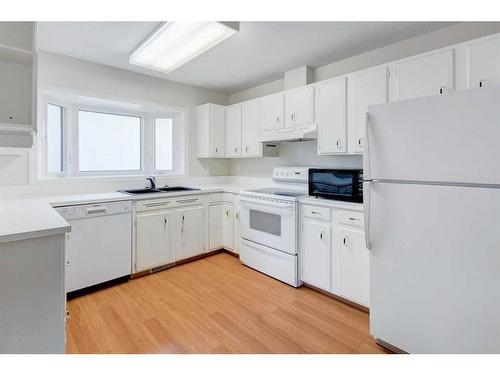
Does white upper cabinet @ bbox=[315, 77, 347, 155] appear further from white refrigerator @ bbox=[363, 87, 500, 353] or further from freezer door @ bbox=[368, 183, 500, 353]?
freezer door @ bbox=[368, 183, 500, 353]

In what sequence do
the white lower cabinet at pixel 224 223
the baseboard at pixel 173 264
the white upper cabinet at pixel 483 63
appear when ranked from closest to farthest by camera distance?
the white upper cabinet at pixel 483 63
the baseboard at pixel 173 264
the white lower cabinet at pixel 224 223

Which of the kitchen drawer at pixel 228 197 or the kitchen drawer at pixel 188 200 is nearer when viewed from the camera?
the kitchen drawer at pixel 188 200

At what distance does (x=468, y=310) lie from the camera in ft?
4.59

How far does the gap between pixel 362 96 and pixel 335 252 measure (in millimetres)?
1443

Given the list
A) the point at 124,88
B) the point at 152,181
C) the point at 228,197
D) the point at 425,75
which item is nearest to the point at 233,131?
the point at 228,197

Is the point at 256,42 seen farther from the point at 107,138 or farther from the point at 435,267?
the point at 435,267

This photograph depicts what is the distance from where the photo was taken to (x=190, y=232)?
10.9 feet

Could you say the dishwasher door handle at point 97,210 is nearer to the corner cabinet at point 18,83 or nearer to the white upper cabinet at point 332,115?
the corner cabinet at point 18,83

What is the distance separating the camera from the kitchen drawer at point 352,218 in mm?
2178

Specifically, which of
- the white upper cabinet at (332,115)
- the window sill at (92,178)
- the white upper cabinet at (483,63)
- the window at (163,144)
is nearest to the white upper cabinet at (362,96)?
the white upper cabinet at (332,115)

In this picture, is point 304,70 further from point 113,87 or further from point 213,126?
point 113,87

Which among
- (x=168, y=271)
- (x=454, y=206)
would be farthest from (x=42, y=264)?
(x=454, y=206)

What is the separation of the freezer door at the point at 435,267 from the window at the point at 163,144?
304 cm

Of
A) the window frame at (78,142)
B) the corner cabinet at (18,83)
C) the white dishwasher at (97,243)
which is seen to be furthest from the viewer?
the window frame at (78,142)
